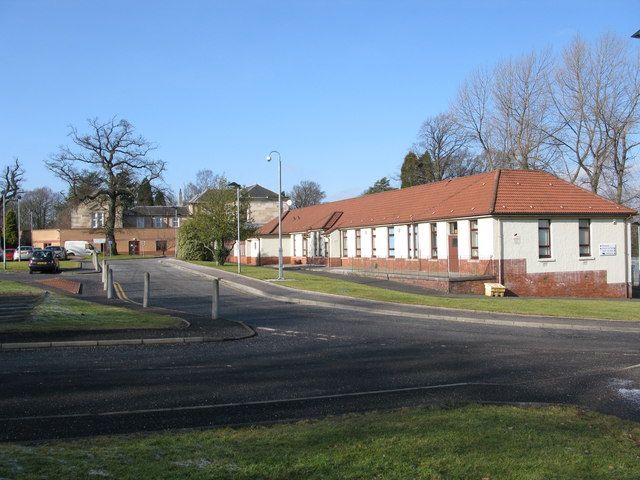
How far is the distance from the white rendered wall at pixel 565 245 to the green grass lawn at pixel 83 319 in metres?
20.1

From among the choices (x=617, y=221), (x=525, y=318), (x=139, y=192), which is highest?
(x=139, y=192)

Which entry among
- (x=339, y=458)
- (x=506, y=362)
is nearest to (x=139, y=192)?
(x=506, y=362)

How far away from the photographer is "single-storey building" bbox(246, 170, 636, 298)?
3228cm

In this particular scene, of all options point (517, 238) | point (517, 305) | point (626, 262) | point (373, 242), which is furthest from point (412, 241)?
point (517, 305)

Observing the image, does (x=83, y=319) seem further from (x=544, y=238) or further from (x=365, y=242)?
(x=365, y=242)

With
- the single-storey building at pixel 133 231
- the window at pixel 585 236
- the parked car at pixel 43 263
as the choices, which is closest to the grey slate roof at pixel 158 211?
the single-storey building at pixel 133 231

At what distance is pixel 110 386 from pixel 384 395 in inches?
155

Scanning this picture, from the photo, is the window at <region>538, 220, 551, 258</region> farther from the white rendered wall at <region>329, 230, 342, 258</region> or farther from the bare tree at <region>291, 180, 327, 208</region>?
the bare tree at <region>291, 180, 327, 208</region>

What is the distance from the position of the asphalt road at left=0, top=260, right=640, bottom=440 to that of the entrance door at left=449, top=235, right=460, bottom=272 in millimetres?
18264

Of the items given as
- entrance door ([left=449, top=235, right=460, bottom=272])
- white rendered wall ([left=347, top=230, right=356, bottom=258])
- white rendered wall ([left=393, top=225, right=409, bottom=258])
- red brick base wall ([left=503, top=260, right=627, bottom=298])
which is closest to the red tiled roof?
white rendered wall ([left=393, top=225, right=409, bottom=258])

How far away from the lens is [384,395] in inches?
348

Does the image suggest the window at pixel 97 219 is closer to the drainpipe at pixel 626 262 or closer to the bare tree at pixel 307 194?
the bare tree at pixel 307 194

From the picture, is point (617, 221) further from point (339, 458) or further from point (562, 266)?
point (339, 458)

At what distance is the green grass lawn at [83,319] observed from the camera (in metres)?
15.1
